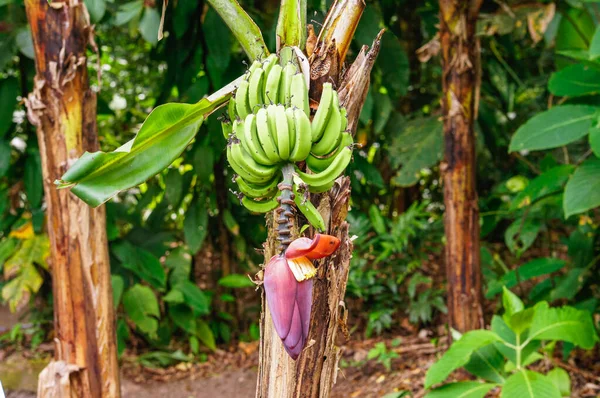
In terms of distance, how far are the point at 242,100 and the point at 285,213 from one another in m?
0.16

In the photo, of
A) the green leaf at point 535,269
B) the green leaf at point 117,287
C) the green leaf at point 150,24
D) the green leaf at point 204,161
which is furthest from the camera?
the green leaf at point 204,161

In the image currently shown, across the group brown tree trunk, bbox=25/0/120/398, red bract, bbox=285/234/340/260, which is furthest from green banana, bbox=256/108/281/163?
brown tree trunk, bbox=25/0/120/398

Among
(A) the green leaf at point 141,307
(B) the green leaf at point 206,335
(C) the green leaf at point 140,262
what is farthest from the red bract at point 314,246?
(B) the green leaf at point 206,335

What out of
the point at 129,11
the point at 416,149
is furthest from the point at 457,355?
the point at 129,11

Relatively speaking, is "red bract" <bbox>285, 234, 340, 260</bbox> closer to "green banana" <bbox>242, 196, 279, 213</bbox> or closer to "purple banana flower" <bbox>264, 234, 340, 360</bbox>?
"purple banana flower" <bbox>264, 234, 340, 360</bbox>

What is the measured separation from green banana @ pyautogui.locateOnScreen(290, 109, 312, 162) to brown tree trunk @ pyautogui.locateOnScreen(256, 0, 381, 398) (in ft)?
0.24

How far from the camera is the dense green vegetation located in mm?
1694

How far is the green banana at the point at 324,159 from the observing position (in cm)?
70

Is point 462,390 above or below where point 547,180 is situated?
below

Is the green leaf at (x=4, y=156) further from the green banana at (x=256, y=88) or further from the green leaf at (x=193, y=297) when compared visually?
the green banana at (x=256, y=88)

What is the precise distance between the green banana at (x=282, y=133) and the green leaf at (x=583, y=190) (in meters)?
1.09

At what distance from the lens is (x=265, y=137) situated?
660 mm

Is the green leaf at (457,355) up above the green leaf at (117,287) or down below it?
below

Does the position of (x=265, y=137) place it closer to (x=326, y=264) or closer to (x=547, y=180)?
(x=326, y=264)
